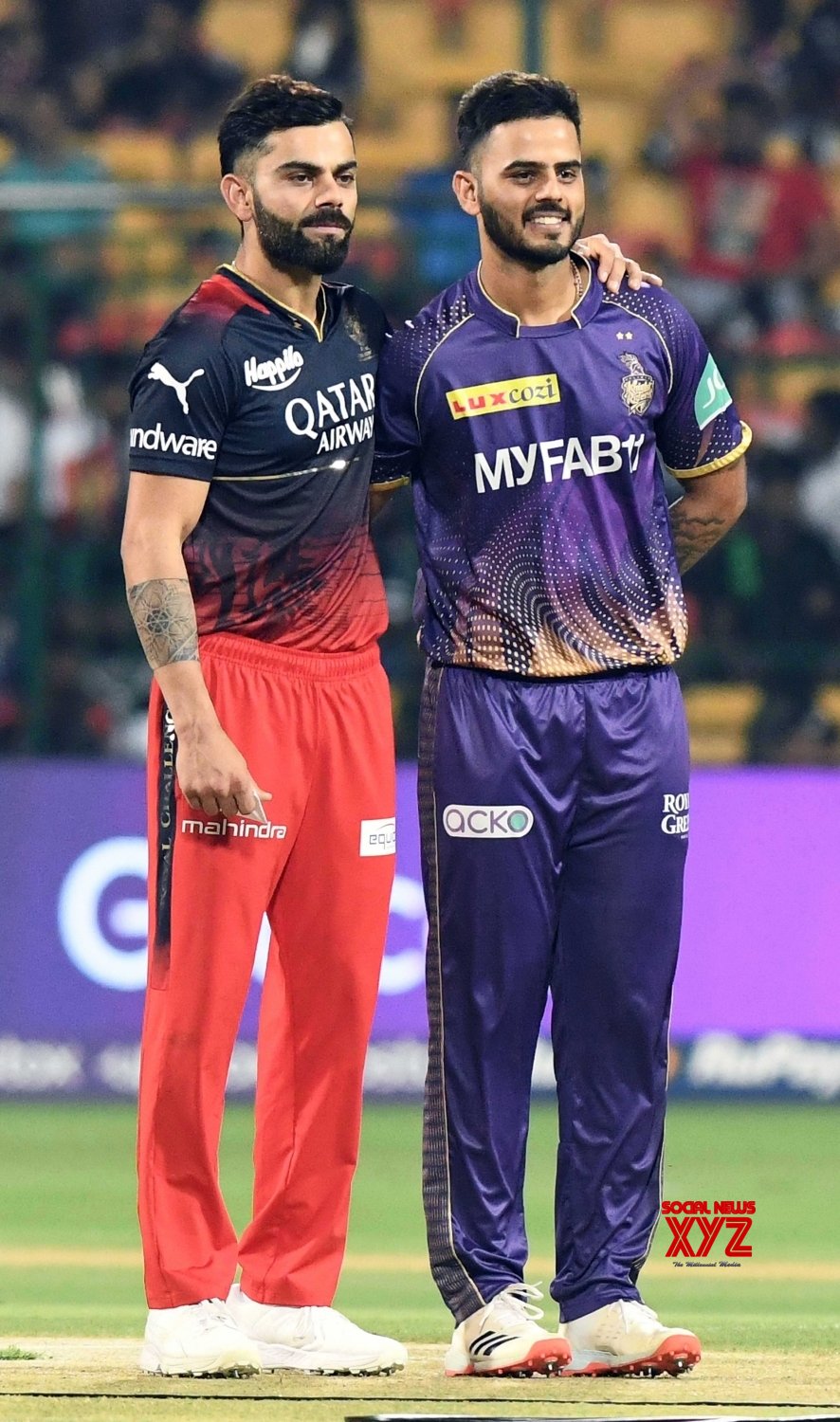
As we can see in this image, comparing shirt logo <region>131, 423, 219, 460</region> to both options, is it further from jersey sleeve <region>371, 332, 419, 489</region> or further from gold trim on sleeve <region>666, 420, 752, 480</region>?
gold trim on sleeve <region>666, 420, 752, 480</region>

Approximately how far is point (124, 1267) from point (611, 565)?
2.75m

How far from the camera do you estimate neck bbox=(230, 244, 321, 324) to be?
15.3ft

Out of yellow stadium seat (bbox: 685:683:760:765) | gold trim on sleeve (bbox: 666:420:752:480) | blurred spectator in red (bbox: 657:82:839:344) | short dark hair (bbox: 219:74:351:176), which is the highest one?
blurred spectator in red (bbox: 657:82:839:344)

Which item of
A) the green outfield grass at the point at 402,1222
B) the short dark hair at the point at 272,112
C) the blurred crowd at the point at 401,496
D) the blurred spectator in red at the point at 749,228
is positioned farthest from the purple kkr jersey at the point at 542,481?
the blurred spectator in red at the point at 749,228

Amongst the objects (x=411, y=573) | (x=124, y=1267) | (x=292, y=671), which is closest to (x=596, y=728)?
(x=292, y=671)

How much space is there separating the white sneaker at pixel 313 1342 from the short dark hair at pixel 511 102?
227cm

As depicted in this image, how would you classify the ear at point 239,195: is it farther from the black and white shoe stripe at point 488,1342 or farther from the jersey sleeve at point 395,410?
the black and white shoe stripe at point 488,1342

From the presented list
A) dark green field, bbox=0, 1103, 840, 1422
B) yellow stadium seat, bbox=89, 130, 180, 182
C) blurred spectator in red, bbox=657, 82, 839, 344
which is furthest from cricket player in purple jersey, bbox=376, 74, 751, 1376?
yellow stadium seat, bbox=89, 130, 180, 182

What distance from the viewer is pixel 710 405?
479 centimetres

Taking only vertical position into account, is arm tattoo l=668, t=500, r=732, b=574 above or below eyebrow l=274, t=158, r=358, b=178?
below

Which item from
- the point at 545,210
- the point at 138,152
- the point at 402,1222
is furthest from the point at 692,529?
the point at 138,152

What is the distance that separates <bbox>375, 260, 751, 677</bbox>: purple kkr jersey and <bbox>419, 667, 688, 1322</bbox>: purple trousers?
10 cm

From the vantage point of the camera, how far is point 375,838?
4.66 meters

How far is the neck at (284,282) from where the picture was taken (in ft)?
15.3
